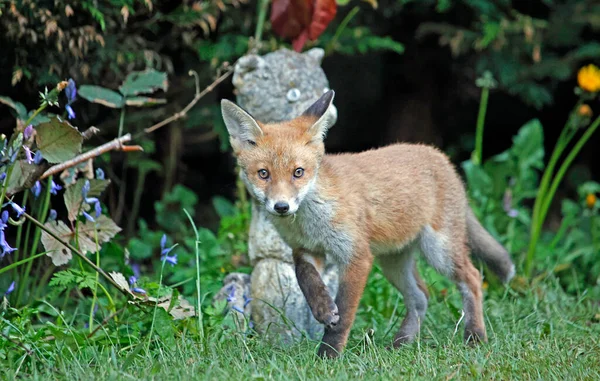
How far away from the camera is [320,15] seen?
6.02 metres

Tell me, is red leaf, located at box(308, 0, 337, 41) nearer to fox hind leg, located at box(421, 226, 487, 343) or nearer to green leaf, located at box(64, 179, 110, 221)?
fox hind leg, located at box(421, 226, 487, 343)

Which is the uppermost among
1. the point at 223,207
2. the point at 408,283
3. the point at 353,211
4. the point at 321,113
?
the point at 321,113

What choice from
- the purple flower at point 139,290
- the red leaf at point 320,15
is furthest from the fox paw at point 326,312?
the red leaf at point 320,15

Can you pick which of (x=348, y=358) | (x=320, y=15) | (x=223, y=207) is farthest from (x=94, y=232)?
(x=223, y=207)

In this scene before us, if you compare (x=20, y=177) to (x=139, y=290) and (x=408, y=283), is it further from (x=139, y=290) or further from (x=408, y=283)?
(x=408, y=283)

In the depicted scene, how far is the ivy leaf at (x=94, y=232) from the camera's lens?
4.77 meters

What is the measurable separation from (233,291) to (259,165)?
1.07m

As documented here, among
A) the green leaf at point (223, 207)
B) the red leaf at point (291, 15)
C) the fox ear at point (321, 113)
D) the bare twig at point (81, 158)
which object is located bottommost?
the green leaf at point (223, 207)

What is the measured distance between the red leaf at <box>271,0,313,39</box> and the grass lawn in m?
2.42

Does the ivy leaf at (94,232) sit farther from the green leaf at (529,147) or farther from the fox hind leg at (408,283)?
the green leaf at (529,147)

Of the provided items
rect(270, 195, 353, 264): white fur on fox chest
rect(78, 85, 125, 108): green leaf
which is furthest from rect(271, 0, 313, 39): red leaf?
rect(270, 195, 353, 264): white fur on fox chest

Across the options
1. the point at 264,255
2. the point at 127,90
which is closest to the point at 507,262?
the point at 264,255

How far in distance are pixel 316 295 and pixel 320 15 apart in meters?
2.46

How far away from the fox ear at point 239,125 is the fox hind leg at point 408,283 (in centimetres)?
144
